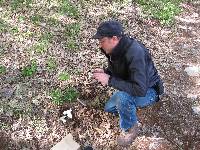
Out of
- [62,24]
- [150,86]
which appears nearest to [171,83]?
[150,86]

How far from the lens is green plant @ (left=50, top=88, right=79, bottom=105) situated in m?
6.97

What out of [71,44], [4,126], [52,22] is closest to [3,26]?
[52,22]

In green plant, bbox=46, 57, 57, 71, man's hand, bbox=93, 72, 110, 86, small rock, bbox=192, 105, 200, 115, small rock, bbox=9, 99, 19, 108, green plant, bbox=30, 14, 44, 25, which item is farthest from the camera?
green plant, bbox=30, 14, 44, 25

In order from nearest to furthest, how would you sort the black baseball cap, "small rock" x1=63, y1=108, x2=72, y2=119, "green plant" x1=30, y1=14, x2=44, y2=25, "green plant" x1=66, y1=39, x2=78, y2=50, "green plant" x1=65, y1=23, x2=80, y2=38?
the black baseball cap → "small rock" x1=63, y1=108, x2=72, y2=119 → "green plant" x1=66, y1=39, x2=78, y2=50 → "green plant" x1=65, y1=23, x2=80, y2=38 → "green plant" x1=30, y1=14, x2=44, y2=25

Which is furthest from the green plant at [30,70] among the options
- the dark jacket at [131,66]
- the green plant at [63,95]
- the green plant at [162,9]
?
the green plant at [162,9]

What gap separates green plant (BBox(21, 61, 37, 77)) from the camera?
7.45m

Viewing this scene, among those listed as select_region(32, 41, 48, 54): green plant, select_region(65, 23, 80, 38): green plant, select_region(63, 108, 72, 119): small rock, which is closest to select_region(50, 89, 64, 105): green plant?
select_region(63, 108, 72, 119): small rock

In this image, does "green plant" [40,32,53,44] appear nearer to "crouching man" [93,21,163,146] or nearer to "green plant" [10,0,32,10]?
"green plant" [10,0,32,10]

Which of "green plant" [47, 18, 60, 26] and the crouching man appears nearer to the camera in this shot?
the crouching man

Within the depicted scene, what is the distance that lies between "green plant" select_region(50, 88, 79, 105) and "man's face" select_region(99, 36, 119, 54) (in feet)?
6.01

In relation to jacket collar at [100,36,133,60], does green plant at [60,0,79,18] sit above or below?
below

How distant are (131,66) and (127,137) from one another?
159 centimetres

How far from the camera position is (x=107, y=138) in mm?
6516

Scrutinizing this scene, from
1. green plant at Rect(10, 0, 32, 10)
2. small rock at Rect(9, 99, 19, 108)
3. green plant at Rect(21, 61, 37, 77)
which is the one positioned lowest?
small rock at Rect(9, 99, 19, 108)
